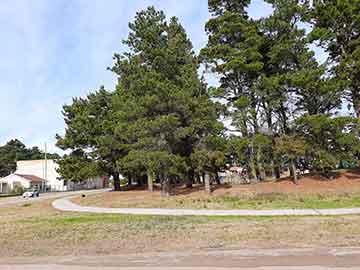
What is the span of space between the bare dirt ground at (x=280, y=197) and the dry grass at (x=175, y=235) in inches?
222

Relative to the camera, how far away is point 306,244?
30.5 feet

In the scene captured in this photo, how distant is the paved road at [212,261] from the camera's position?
7.43m

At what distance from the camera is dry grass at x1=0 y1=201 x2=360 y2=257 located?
31.8ft

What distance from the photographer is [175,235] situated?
11172 millimetres

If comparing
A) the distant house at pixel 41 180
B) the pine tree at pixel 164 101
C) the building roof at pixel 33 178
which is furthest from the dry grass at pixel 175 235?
the building roof at pixel 33 178

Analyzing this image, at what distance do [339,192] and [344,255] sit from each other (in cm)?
1693

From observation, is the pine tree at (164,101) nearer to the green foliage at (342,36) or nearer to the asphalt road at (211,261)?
the green foliage at (342,36)

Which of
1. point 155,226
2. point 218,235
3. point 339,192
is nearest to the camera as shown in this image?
point 218,235

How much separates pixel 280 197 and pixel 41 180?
67481 mm

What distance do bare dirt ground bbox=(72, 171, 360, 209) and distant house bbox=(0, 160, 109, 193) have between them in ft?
166

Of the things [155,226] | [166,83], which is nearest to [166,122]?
[166,83]

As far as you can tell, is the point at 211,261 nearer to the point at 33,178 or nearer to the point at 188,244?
the point at 188,244

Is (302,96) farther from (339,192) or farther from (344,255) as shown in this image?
(344,255)

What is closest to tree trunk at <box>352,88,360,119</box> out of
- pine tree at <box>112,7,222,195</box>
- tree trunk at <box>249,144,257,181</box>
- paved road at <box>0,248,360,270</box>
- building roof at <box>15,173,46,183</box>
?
tree trunk at <box>249,144,257,181</box>
